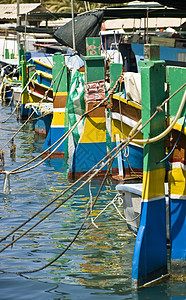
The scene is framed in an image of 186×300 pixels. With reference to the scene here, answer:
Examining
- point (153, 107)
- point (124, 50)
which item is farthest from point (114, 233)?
point (124, 50)

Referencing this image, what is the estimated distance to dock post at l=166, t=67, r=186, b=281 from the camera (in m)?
5.88

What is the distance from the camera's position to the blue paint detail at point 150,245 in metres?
5.71

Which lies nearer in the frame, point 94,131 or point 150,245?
point 150,245

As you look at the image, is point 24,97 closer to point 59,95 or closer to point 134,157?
point 59,95

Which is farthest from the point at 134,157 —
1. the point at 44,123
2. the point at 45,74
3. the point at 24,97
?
the point at 24,97

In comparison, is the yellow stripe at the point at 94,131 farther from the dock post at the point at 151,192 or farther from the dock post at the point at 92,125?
the dock post at the point at 151,192

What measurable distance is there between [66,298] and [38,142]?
978 centimetres

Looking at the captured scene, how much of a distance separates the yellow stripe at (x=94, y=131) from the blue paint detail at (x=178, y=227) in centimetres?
468

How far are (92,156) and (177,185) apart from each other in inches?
191

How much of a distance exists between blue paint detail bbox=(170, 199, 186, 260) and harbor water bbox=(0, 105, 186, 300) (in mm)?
345

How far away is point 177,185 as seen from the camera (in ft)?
19.3

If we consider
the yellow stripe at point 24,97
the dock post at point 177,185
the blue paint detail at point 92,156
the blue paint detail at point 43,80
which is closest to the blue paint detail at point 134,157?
the blue paint detail at point 92,156

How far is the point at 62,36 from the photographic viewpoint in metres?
15.2

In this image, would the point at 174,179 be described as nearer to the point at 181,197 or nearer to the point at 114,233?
the point at 181,197
